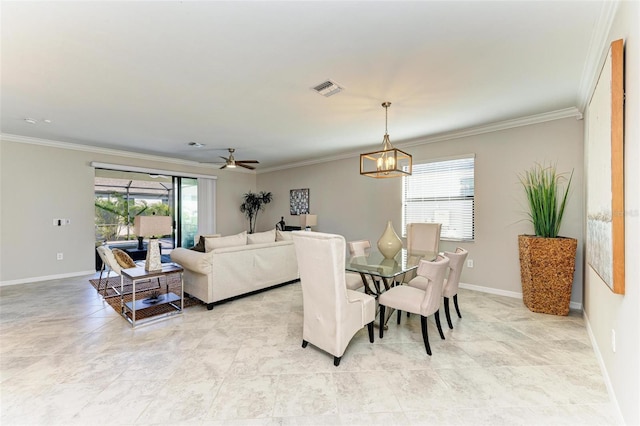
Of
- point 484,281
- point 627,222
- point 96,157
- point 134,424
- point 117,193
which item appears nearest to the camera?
point 627,222

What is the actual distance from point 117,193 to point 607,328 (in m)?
8.61

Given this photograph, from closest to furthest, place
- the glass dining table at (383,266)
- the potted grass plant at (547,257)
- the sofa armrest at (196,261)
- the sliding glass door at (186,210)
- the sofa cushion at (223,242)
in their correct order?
1. the glass dining table at (383,266)
2. the potted grass plant at (547,257)
3. the sofa armrest at (196,261)
4. the sofa cushion at (223,242)
5. the sliding glass door at (186,210)

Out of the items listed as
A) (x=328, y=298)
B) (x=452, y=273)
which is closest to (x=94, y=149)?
(x=328, y=298)

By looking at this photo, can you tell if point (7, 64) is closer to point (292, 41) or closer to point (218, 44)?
point (218, 44)

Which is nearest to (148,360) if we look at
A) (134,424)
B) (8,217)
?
(134,424)

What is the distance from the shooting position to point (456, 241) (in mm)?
4219

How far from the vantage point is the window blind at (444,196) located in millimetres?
4148

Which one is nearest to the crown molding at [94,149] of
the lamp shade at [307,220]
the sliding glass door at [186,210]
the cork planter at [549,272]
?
the sliding glass door at [186,210]

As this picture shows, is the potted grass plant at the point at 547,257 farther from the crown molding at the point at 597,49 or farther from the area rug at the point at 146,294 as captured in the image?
the area rug at the point at 146,294

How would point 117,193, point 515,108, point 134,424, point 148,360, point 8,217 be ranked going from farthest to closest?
point 117,193, point 8,217, point 515,108, point 148,360, point 134,424

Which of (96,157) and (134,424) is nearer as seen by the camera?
(134,424)

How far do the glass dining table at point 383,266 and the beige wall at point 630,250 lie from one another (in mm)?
1388

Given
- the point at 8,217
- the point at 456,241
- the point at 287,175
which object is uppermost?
the point at 287,175

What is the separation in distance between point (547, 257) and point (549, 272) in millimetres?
175
